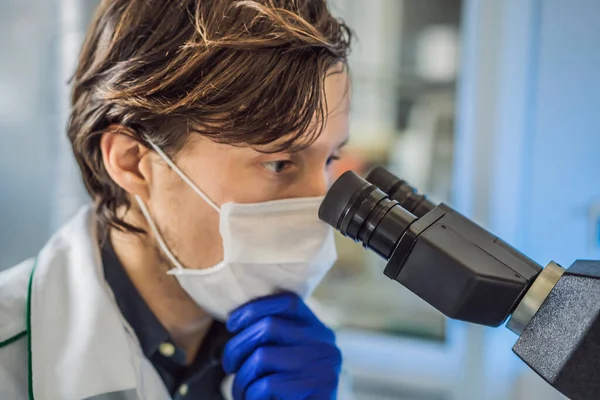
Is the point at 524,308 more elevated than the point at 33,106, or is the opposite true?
the point at 33,106

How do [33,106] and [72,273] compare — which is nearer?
[72,273]


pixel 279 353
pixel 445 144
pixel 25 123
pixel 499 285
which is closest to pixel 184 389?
pixel 279 353

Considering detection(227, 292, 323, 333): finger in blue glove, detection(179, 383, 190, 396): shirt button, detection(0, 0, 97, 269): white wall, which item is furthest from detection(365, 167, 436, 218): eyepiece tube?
detection(0, 0, 97, 269): white wall

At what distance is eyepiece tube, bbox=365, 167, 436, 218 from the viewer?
79 cm

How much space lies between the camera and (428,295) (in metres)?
0.62

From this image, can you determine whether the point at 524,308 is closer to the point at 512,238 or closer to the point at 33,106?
the point at 512,238

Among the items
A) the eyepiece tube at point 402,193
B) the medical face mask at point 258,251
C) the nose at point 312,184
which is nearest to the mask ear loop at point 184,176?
the medical face mask at point 258,251

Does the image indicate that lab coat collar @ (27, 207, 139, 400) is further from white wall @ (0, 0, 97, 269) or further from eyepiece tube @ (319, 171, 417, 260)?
white wall @ (0, 0, 97, 269)

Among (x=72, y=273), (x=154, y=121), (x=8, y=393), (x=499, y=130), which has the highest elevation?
(x=154, y=121)

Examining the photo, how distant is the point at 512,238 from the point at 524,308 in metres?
0.69

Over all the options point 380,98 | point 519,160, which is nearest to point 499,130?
point 519,160

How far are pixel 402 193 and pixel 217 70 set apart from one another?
0.31 meters

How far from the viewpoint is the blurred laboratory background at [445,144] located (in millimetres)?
1181

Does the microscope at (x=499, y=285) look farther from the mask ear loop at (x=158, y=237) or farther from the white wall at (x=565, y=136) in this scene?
the white wall at (x=565, y=136)
